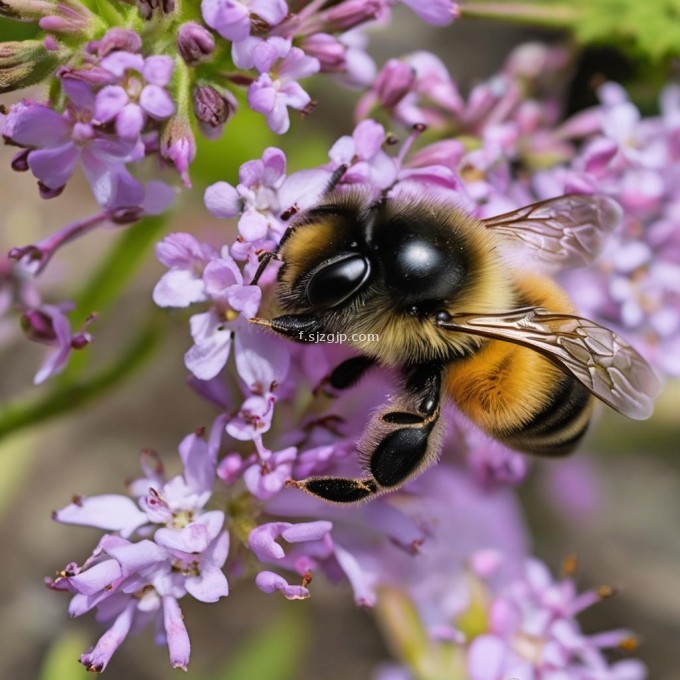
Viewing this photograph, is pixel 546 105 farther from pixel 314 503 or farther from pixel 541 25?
pixel 314 503

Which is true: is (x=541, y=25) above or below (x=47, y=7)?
below

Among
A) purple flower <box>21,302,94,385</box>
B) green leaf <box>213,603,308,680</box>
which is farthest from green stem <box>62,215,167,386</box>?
green leaf <box>213,603,308,680</box>

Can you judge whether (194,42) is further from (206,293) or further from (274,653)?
(274,653)

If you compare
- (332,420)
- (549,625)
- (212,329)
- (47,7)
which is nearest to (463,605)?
(549,625)

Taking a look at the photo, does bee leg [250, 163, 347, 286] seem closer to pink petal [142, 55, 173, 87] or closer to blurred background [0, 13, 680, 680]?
pink petal [142, 55, 173, 87]

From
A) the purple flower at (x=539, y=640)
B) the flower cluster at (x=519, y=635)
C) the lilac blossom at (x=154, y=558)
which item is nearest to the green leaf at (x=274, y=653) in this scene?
the flower cluster at (x=519, y=635)

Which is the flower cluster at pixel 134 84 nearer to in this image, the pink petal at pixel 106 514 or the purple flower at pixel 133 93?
the purple flower at pixel 133 93
